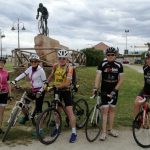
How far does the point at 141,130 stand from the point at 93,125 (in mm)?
1009

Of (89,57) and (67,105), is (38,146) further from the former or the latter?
(89,57)

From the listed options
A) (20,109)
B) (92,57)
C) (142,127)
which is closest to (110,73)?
(142,127)

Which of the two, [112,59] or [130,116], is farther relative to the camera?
[130,116]

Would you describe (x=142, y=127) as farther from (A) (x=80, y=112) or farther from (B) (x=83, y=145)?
(A) (x=80, y=112)

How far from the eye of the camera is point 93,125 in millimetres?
8617

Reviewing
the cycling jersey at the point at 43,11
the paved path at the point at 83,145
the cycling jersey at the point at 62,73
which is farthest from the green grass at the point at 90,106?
the cycling jersey at the point at 43,11

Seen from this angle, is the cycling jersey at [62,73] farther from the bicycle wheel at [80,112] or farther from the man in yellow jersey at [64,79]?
the bicycle wheel at [80,112]

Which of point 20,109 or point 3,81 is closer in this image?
point 20,109

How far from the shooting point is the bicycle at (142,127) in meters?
8.25

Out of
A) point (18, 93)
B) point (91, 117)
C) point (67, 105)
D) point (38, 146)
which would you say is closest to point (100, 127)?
point (91, 117)

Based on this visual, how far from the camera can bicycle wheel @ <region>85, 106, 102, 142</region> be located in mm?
8508

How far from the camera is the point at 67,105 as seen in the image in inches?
334

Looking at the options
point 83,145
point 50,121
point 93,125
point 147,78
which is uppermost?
point 147,78

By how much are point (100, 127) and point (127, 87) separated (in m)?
11.8
